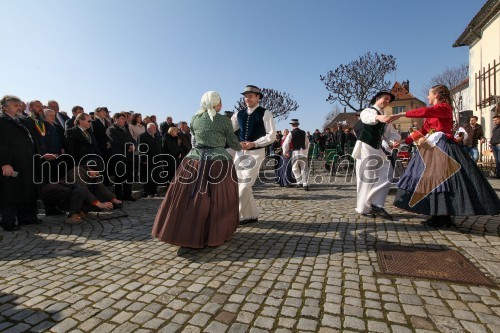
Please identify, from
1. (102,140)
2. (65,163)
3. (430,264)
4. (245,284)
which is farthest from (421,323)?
(102,140)

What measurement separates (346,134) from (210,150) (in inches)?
518

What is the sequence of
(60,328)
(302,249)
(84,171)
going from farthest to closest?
(84,171), (302,249), (60,328)

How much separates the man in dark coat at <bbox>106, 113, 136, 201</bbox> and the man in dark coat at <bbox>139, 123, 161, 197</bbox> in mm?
440

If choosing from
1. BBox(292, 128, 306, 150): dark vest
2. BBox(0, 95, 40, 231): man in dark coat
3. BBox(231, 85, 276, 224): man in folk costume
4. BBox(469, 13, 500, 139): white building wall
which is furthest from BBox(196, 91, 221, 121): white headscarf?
BBox(469, 13, 500, 139): white building wall

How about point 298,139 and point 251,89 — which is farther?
point 298,139

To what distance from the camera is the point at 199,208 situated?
367cm

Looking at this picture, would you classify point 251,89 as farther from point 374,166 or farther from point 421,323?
point 421,323

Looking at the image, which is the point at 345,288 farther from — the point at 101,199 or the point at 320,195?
the point at 320,195

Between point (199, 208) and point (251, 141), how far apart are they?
1832mm

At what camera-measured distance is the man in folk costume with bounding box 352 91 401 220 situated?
530cm

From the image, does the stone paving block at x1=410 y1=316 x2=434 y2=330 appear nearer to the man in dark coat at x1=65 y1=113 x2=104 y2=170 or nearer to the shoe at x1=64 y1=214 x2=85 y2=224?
the shoe at x1=64 y1=214 x2=85 y2=224

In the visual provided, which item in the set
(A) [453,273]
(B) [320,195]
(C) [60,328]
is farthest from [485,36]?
(C) [60,328]

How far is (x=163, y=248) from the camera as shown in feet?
12.8

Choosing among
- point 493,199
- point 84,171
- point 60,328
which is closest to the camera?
point 60,328
